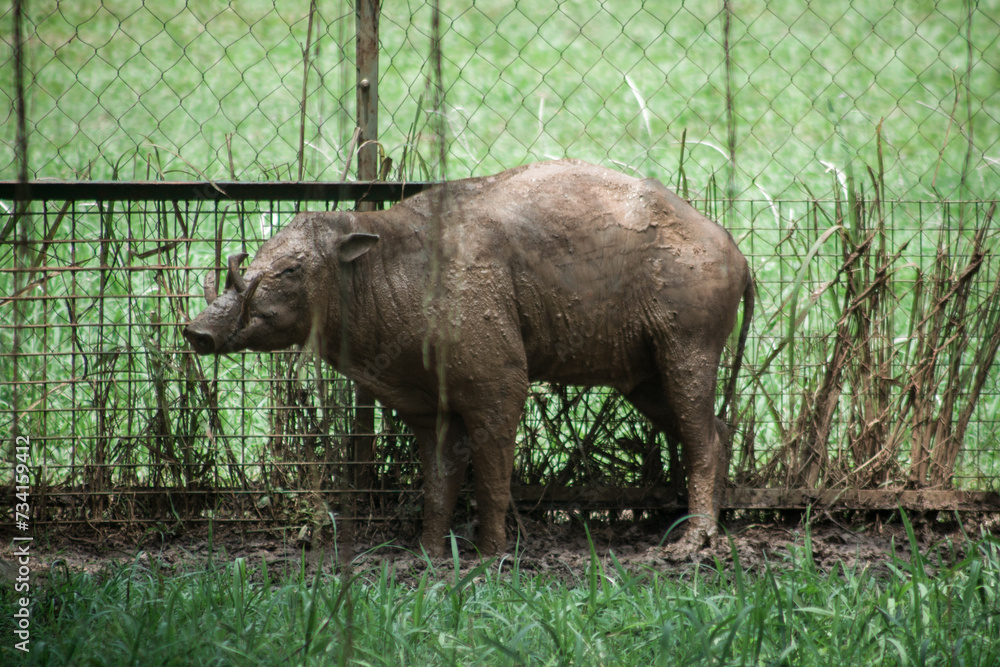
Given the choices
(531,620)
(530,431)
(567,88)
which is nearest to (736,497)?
(530,431)

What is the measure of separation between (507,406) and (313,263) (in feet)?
3.25

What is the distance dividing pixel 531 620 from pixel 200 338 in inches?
63.7

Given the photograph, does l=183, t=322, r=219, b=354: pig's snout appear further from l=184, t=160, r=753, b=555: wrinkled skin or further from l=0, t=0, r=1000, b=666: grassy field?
l=0, t=0, r=1000, b=666: grassy field

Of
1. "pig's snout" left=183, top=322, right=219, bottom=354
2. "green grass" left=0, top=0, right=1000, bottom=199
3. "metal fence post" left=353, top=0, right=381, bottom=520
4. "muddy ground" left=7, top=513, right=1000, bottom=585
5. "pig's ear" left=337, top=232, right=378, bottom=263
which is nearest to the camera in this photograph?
"pig's snout" left=183, top=322, right=219, bottom=354

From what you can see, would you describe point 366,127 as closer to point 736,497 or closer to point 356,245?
point 356,245

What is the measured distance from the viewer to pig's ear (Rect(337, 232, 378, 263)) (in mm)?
3576

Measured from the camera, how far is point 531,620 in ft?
9.68

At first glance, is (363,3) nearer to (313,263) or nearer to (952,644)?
(313,263)

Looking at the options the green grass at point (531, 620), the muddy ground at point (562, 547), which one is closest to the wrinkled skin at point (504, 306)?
the muddy ground at point (562, 547)

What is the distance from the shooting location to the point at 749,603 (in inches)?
119

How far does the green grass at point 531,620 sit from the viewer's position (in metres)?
2.63

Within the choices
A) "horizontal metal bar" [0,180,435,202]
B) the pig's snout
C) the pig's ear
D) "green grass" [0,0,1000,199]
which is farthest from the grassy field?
"green grass" [0,0,1000,199]

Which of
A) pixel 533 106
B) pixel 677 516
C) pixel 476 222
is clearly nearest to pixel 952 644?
pixel 677 516

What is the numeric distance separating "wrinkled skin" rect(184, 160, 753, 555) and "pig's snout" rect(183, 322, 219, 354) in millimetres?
81
